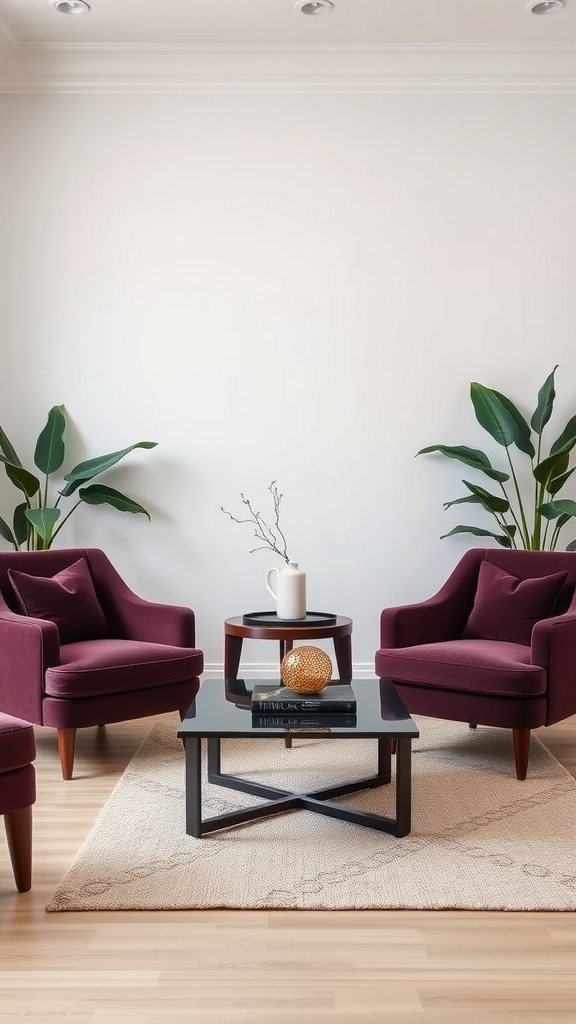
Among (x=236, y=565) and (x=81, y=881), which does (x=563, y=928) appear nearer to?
(x=81, y=881)

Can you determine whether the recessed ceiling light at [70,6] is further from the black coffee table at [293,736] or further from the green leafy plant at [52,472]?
the black coffee table at [293,736]

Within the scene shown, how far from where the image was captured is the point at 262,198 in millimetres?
4992

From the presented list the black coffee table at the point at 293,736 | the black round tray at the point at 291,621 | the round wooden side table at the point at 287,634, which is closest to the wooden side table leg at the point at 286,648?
the round wooden side table at the point at 287,634

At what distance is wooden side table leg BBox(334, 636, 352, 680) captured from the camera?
4.03 metres

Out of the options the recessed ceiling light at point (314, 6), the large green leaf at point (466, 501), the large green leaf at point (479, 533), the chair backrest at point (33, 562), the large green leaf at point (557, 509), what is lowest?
the chair backrest at point (33, 562)

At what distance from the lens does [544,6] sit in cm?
445

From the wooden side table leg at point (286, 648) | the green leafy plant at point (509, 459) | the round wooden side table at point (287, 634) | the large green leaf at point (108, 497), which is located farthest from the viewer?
the large green leaf at point (108, 497)

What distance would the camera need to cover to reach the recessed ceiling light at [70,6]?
14.5 feet

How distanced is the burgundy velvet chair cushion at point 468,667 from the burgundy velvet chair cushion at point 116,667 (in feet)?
2.57

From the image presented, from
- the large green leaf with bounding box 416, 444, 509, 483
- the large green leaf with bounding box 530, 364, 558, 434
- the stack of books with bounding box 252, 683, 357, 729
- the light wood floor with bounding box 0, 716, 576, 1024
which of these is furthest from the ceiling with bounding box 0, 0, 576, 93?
the light wood floor with bounding box 0, 716, 576, 1024

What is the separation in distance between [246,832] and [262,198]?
328 cm

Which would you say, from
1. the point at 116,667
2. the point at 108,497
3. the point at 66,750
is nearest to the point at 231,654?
the point at 116,667

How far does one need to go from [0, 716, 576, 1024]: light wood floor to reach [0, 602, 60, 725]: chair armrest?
96cm

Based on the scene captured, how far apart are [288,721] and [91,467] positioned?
2.30 meters
